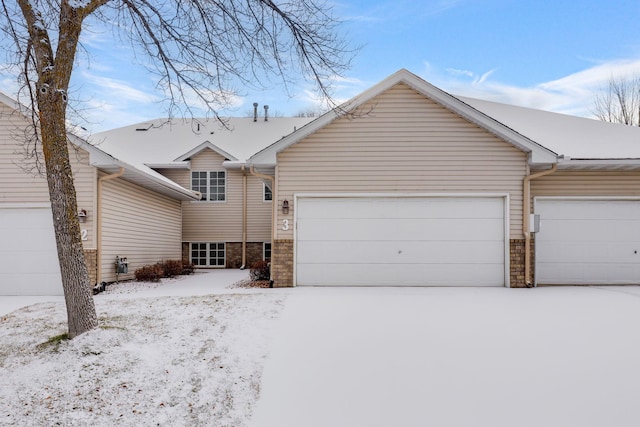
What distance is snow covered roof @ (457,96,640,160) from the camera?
9789mm

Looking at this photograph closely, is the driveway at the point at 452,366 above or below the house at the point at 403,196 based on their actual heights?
below

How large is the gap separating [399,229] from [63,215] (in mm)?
6642

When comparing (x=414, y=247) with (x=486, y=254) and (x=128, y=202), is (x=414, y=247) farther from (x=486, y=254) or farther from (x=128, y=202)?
(x=128, y=202)

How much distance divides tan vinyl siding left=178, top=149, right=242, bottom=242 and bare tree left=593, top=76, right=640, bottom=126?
2051cm

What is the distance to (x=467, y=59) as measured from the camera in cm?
1146

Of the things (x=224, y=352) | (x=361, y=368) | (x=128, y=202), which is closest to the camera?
(x=361, y=368)

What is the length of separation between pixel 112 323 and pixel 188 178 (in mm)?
10493

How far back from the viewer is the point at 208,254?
15.9m

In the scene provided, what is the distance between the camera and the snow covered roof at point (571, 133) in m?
9.79

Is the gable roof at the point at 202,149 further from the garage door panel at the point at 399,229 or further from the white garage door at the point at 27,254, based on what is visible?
the garage door panel at the point at 399,229

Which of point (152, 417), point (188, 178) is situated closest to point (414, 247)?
point (152, 417)

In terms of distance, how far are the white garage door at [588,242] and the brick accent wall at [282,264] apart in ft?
19.5

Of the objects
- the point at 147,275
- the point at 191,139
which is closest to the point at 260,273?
the point at 147,275

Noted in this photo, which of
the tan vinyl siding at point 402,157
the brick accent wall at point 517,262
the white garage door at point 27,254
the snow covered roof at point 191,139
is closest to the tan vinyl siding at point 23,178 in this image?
the white garage door at point 27,254
